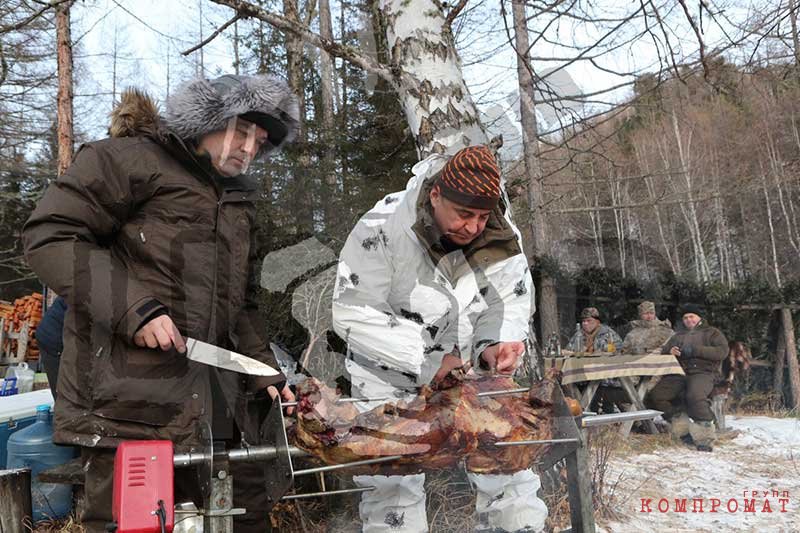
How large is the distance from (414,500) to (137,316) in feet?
3.78

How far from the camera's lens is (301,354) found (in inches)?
154

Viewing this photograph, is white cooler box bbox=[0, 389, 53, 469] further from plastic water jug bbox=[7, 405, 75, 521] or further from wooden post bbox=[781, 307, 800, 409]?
wooden post bbox=[781, 307, 800, 409]

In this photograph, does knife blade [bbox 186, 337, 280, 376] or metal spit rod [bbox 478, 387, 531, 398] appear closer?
knife blade [bbox 186, 337, 280, 376]

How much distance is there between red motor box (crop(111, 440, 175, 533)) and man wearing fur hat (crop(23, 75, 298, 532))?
0.17 meters

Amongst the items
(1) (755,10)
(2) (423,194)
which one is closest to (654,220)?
(1) (755,10)

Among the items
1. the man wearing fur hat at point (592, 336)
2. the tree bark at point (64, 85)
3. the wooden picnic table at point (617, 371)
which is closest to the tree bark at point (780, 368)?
the man wearing fur hat at point (592, 336)

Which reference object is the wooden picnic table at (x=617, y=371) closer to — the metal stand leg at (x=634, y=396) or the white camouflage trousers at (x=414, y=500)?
the metal stand leg at (x=634, y=396)

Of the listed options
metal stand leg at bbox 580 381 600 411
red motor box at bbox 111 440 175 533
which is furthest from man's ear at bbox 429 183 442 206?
metal stand leg at bbox 580 381 600 411

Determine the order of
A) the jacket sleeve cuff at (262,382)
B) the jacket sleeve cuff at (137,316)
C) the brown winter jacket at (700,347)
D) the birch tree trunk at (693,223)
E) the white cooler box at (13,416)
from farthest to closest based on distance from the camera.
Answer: the birch tree trunk at (693,223) → the brown winter jacket at (700,347) → the white cooler box at (13,416) → the jacket sleeve cuff at (262,382) → the jacket sleeve cuff at (137,316)

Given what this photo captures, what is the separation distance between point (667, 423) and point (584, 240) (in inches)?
201

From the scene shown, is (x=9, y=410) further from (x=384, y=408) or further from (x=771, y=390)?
(x=771, y=390)

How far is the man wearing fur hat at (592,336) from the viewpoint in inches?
252

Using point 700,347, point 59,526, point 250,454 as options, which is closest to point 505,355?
point 250,454

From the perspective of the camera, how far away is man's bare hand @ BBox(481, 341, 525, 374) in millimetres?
1940
